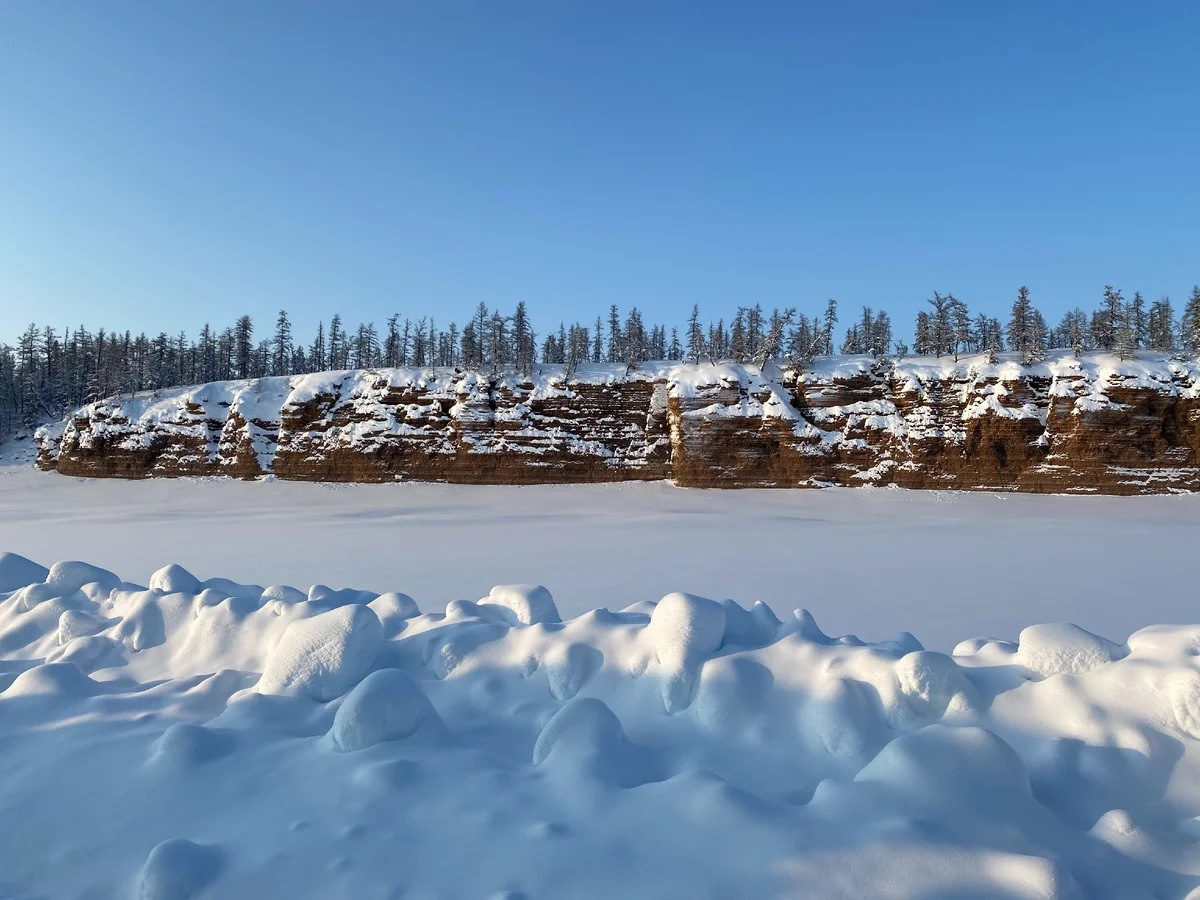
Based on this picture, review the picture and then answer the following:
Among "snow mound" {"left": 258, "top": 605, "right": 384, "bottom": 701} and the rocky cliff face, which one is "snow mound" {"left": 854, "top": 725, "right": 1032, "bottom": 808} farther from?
the rocky cliff face

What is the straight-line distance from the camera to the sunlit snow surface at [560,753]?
2.04m

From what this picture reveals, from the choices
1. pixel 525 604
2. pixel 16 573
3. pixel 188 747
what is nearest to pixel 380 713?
pixel 188 747

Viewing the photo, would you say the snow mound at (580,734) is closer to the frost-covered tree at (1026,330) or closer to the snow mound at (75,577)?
the snow mound at (75,577)

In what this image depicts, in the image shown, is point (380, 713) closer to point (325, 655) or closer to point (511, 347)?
point (325, 655)

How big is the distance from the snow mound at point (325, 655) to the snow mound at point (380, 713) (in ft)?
2.05

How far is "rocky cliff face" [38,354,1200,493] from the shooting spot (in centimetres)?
2612

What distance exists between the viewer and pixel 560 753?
2.65m

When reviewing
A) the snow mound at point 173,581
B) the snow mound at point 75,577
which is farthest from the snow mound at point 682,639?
the snow mound at point 75,577

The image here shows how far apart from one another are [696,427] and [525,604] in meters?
25.6

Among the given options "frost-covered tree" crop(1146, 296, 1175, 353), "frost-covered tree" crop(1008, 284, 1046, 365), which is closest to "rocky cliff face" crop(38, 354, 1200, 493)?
"frost-covered tree" crop(1008, 284, 1046, 365)

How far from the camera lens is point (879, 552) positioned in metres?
14.1

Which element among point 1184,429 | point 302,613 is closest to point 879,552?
point 302,613

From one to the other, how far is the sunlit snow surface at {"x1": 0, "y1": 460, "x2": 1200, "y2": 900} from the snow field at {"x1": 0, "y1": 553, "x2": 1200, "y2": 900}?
1cm

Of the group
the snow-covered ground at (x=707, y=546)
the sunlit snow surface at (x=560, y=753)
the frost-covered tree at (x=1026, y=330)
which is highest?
the frost-covered tree at (x=1026, y=330)
